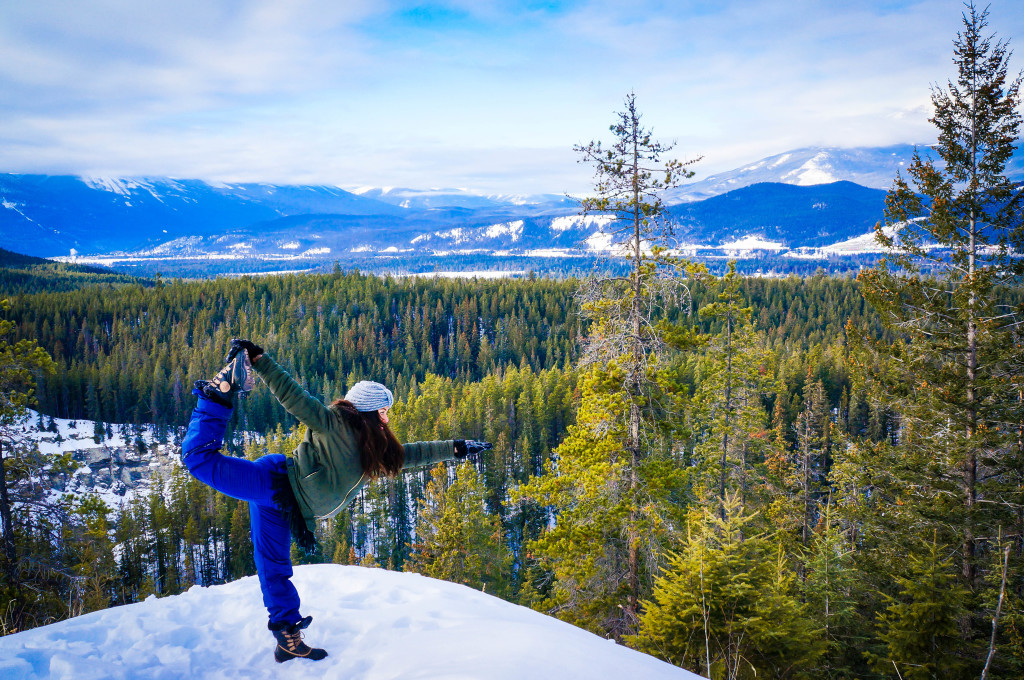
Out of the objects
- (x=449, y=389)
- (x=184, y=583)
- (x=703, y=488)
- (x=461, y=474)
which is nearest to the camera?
(x=703, y=488)

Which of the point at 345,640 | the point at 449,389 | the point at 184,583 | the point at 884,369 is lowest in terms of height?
the point at 184,583

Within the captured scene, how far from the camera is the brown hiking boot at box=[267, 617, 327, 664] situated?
4.50m

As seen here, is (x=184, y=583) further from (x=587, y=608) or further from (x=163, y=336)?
(x=163, y=336)

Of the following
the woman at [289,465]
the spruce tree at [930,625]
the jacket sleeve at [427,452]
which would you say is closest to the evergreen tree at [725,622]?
the spruce tree at [930,625]

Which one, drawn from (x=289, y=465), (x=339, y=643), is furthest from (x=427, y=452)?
(x=339, y=643)

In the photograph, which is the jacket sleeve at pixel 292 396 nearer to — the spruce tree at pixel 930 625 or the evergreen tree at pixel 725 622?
the evergreen tree at pixel 725 622

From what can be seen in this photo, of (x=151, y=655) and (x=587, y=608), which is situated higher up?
(x=151, y=655)

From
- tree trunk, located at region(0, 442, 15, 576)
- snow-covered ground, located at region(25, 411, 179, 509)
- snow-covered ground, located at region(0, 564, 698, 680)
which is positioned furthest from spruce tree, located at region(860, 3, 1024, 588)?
snow-covered ground, located at region(25, 411, 179, 509)

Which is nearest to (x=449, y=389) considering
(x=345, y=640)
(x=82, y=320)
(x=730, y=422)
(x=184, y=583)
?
(x=184, y=583)

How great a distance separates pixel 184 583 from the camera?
40.8 m

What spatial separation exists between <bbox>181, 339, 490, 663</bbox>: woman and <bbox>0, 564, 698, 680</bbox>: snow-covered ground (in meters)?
0.35

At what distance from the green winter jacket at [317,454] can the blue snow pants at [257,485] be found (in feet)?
0.64

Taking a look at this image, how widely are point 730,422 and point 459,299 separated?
98.9 metres

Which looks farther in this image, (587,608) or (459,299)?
(459,299)
